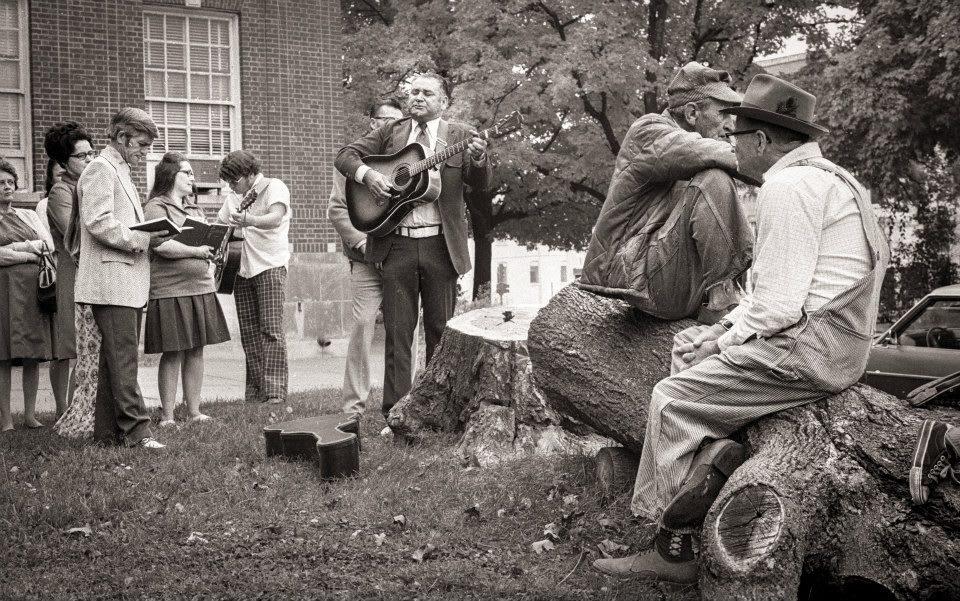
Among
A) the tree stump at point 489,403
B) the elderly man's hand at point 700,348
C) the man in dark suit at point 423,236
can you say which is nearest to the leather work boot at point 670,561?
the elderly man's hand at point 700,348

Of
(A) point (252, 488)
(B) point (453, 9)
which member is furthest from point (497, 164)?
(A) point (252, 488)

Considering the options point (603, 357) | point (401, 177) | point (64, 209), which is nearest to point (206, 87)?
point (64, 209)

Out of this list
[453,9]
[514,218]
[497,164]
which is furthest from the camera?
[514,218]

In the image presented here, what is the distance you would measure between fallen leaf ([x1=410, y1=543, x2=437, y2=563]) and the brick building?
1053cm

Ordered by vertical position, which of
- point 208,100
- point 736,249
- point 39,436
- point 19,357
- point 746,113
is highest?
point 208,100

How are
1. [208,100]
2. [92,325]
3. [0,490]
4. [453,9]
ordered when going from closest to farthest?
[0,490], [92,325], [208,100], [453,9]

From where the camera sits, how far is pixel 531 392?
6133 mm

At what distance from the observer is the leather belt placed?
6.87 metres

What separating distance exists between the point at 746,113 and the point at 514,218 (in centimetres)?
2159

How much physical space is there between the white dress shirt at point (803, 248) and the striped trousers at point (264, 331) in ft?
19.0

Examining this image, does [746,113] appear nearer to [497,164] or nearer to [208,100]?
[208,100]

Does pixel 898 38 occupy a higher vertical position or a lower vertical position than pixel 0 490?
higher

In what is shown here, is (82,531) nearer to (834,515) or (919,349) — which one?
(834,515)

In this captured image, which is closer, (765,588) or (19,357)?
(765,588)
